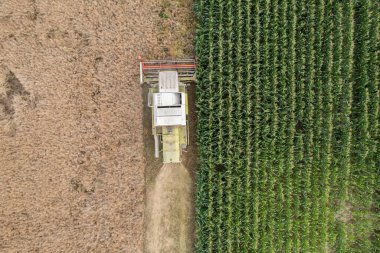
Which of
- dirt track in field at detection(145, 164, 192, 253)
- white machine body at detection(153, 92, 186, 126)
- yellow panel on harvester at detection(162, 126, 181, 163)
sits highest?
white machine body at detection(153, 92, 186, 126)

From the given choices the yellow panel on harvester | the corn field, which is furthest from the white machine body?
the corn field

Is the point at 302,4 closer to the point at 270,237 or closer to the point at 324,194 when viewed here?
the point at 324,194

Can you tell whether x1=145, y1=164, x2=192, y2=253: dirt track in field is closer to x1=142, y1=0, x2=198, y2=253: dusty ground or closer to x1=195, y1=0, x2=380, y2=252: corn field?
x1=142, y1=0, x2=198, y2=253: dusty ground

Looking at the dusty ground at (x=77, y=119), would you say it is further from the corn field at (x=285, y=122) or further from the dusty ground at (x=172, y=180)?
the corn field at (x=285, y=122)

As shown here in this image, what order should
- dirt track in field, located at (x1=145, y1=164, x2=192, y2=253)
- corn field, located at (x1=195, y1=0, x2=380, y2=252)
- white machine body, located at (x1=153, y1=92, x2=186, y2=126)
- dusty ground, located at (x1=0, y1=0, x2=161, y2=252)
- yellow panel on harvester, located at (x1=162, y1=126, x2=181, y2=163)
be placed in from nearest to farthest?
1. white machine body, located at (x1=153, y1=92, x2=186, y2=126)
2. yellow panel on harvester, located at (x1=162, y1=126, x2=181, y2=163)
3. corn field, located at (x1=195, y1=0, x2=380, y2=252)
4. dusty ground, located at (x1=0, y1=0, x2=161, y2=252)
5. dirt track in field, located at (x1=145, y1=164, x2=192, y2=253)

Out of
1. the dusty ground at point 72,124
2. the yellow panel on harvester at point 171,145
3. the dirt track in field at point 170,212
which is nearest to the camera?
the yellow panel on harvester at point 171,145

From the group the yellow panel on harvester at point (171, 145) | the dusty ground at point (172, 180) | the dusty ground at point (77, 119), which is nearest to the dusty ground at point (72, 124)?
the dusty ground at point (77, 119)

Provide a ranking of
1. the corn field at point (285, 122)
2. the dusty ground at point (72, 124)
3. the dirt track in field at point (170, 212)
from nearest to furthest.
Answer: the corn field at point (285, 122) → the dusty ground at point (72, 124) → the dirt track in field at point (170, 212)
